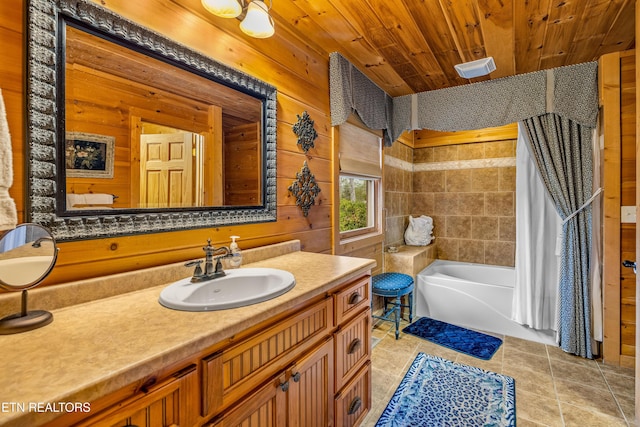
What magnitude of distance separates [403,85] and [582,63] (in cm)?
133

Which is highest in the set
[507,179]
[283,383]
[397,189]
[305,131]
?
[305,131]

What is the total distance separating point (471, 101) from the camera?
2650mm

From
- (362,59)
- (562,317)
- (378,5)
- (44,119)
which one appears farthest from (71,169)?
(562,317)

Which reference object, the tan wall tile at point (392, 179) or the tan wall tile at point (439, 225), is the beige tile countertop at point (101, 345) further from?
the tan wall tile at point (439, 225)

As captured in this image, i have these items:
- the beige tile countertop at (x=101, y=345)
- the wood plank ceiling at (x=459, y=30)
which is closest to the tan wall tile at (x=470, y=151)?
the wood plank ceiling at (x=459, y=30)

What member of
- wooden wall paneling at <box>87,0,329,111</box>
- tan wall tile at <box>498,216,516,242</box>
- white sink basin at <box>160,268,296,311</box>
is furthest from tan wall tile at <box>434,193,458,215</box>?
white sink basin at <box>160,268,296,311</box>

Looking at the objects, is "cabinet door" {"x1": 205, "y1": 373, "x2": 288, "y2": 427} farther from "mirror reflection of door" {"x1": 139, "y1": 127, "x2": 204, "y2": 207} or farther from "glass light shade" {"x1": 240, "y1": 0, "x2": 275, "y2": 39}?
"glass light shade" {"x1": 240, "y1": 0, "x2": 275, "y2": 39}

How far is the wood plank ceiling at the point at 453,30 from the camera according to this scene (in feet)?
5.45

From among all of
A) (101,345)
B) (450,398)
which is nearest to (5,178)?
(101,345)

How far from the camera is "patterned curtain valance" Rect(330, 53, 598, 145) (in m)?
2.20

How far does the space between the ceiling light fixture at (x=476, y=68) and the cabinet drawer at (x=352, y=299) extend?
1.83 meters

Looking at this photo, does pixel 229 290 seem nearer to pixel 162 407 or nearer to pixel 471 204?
pixel 162 407

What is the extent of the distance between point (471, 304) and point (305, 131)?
2.25m

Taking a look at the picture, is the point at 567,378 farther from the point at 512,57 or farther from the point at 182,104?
the point at 182,104
